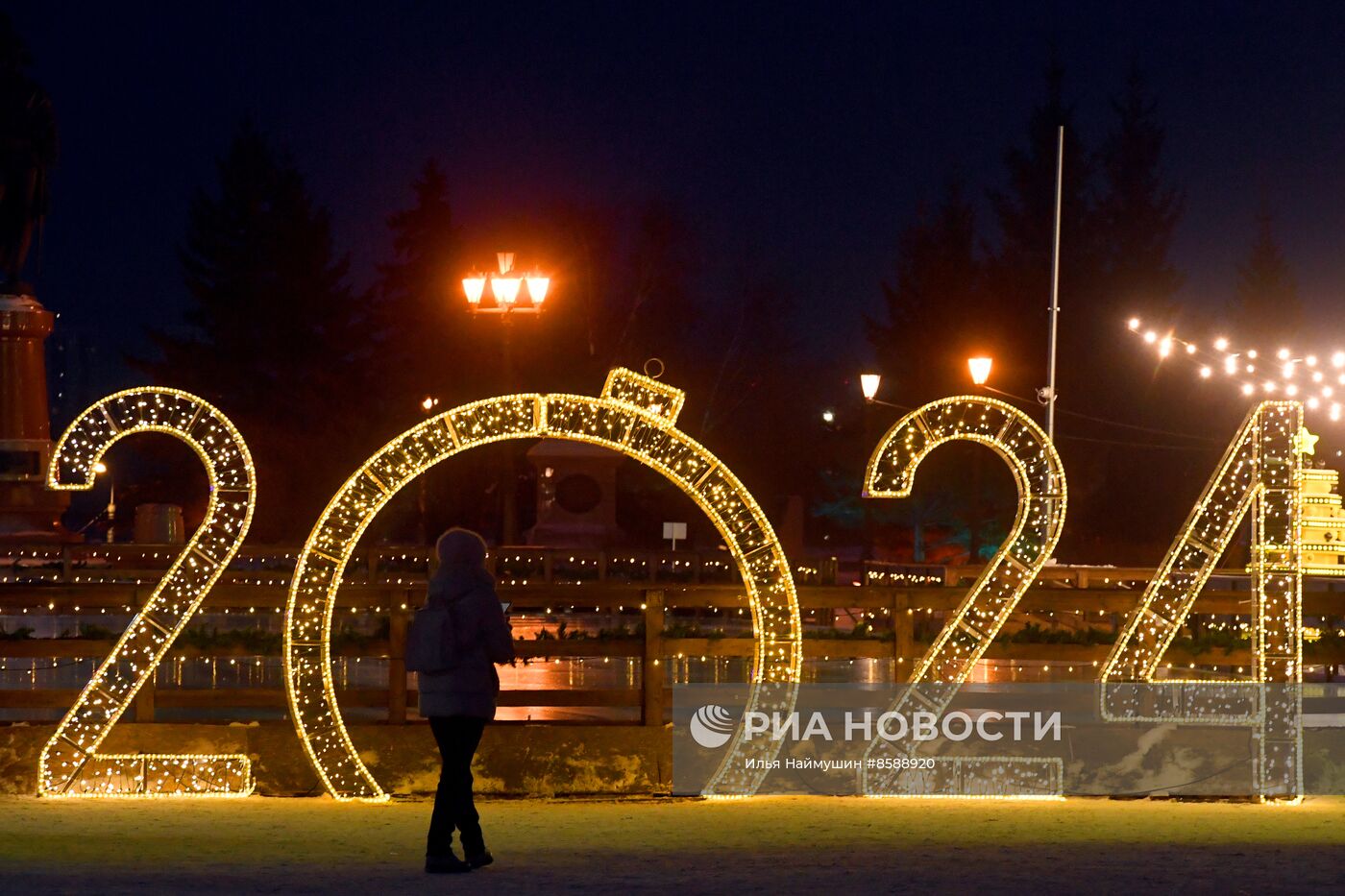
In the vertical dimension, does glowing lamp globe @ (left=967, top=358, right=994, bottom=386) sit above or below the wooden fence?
above

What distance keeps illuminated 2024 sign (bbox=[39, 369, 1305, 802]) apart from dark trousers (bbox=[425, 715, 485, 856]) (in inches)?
115

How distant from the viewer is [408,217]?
2687 inches

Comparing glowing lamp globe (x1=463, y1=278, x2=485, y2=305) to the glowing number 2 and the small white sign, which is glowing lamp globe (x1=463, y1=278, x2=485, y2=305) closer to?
the glowing number 2

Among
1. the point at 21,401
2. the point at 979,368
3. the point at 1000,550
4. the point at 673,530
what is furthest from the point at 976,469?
the point at 1000,550

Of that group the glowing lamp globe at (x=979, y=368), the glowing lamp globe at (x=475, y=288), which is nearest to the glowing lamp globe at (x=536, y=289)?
the glowing lamp globe at (x=475, y=288)

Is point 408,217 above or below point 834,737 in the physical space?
above

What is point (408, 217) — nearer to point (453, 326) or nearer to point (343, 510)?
point (453, 326)

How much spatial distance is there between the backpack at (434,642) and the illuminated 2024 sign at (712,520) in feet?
9.05

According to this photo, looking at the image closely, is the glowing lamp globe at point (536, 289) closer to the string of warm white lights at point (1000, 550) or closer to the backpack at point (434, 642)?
the string of warm white lights at point (1000, 550)

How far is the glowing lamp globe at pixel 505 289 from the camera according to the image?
19.9 metres

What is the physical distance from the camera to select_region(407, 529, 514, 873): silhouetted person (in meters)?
9.32

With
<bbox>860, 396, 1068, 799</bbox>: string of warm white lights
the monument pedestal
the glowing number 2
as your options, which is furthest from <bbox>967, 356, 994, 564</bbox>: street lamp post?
the glowing number 2

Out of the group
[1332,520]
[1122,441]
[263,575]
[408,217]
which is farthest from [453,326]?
[1332,520]

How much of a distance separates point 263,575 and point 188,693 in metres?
11.9
